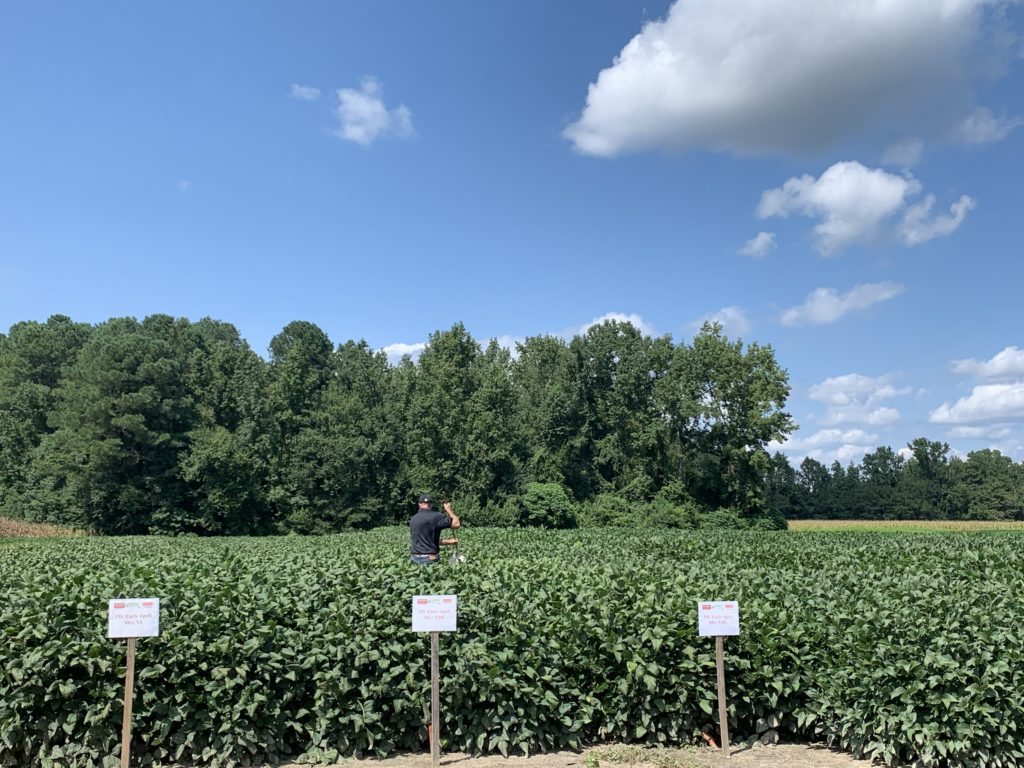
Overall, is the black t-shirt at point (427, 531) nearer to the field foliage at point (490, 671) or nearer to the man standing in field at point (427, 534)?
the man standing in field at point (427, 534)

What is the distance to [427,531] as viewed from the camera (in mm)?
10023

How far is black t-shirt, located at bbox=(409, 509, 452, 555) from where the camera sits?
10016mm

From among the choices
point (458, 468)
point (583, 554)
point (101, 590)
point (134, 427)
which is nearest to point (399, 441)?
point (458, 468)

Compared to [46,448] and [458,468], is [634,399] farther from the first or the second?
[46,448]

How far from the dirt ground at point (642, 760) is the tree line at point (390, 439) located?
43060 millimetres

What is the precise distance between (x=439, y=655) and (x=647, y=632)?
6.75 feet

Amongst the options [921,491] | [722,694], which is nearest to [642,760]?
[722,694]

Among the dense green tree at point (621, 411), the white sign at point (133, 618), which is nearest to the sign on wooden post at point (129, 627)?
the white sign at point (133, 618)

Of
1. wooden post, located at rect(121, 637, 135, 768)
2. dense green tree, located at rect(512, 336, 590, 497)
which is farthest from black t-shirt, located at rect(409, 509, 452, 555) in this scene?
dense green tree, located at rect(512, 336, 590, 497)

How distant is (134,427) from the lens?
46.7 metres

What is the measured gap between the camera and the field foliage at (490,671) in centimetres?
641

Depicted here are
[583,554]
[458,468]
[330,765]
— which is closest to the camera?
[330,765]

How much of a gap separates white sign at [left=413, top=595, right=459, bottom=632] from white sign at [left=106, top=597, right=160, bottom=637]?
228 cm

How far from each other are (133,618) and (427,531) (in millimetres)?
4310
